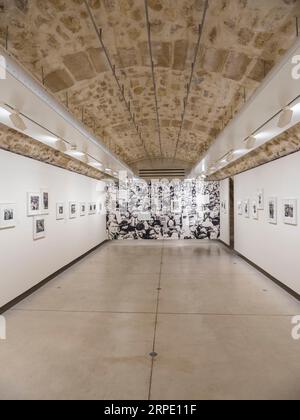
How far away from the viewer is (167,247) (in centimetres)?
1191

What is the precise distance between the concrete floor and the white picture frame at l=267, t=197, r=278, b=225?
148 centimetres

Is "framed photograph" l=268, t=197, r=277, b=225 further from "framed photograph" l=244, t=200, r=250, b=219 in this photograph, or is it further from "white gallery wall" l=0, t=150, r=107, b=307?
"white gallery wall" l=0, t=150, r=107, b=307

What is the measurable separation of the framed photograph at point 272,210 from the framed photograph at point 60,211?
5560 millimetres

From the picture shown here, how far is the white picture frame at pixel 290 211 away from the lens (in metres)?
5.55

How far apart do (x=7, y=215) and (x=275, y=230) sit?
588cm

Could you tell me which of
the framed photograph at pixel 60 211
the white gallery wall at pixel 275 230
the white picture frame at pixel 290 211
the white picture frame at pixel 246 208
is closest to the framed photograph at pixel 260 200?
the white gallery wall at pixel 275 230

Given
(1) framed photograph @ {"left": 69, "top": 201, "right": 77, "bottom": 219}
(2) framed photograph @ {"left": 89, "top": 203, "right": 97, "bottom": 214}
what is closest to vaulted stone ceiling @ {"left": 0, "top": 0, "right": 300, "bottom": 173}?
(1) framed photograph @ {"left": 69, "top": 201, "right": 77, "bottom": 219}

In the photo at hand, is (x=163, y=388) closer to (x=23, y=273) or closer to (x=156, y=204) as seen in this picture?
(x=23, y=273)

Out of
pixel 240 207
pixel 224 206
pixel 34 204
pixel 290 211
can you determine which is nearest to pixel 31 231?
pixel 34 204

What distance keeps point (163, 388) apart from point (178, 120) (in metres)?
6.72

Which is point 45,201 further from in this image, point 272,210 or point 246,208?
point 246,208

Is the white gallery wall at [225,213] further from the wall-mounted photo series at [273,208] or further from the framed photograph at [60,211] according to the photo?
the framed photograph at [60,211]

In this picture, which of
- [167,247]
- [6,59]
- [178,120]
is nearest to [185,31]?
[6,59]

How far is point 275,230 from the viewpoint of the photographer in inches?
261
